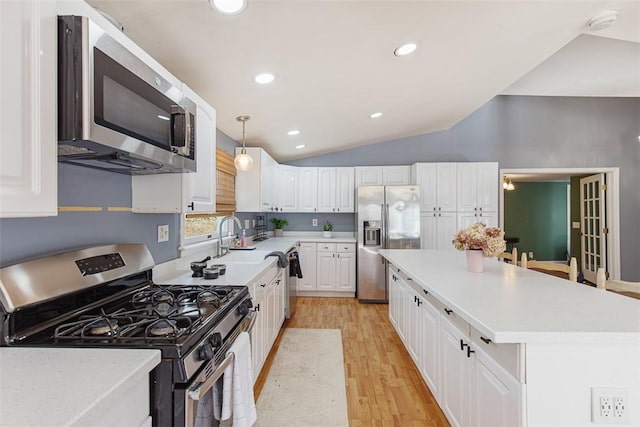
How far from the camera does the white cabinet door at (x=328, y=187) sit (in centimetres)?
513

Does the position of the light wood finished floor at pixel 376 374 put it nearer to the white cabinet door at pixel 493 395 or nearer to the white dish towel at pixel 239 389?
the white cabinet door at pixel 493 395

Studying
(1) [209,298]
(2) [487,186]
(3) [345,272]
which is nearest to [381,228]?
(3) [345,272]

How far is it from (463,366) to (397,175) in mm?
3817

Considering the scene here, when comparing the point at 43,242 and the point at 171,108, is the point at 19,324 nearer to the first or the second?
the point at 43,242

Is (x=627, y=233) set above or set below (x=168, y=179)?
below

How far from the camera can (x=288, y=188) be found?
509 cm

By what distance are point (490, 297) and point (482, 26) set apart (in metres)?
1.86

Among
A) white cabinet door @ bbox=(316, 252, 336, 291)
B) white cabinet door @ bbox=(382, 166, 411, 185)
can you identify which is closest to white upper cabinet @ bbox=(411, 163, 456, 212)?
white cabinet door @ bbox=(382, 166, 411, 185)

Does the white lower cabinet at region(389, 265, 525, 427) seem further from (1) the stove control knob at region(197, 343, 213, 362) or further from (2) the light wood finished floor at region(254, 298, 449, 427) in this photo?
(1) the stove control knob at region(197, 343, 213, 362)

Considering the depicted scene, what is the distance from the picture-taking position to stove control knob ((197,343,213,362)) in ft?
3.56

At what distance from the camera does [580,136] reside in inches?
199

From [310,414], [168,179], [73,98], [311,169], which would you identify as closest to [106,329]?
[73,98]

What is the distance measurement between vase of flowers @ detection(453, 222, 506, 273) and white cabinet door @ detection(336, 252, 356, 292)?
263 cm

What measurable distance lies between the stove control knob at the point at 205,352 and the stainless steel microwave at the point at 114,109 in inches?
30.4
